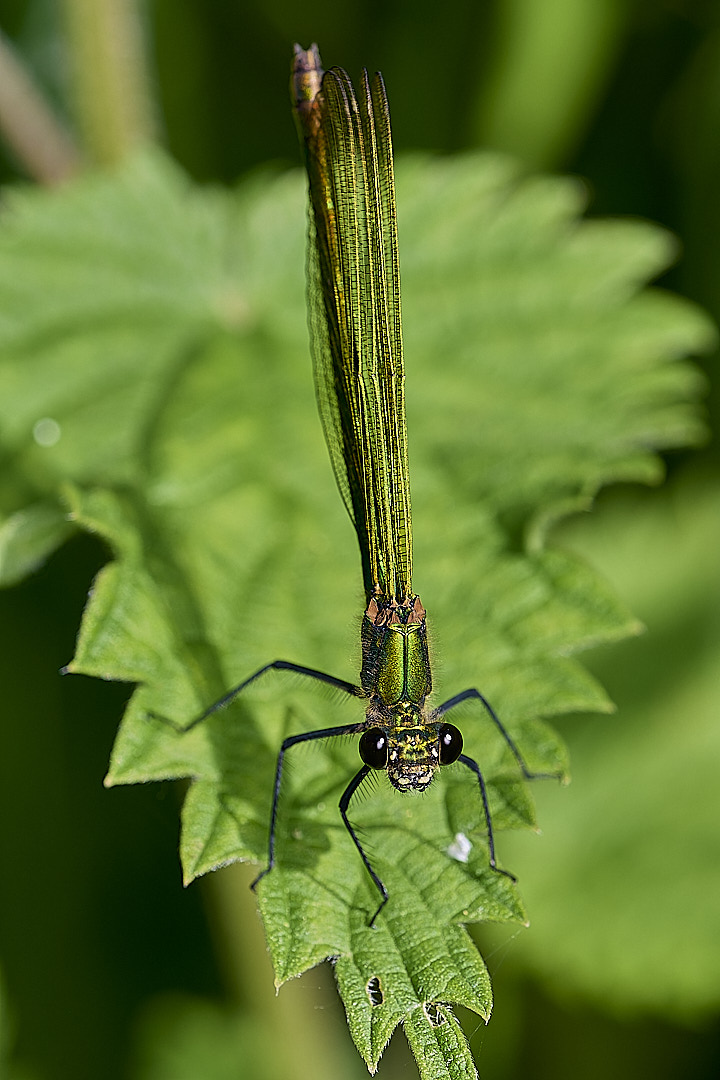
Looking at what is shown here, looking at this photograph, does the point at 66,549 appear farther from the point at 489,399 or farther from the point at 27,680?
the point at 489,399

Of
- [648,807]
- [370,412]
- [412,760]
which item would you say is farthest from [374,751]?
[648,807]

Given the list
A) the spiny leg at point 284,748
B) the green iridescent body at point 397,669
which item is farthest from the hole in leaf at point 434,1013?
the green iridescent body at point 397,669

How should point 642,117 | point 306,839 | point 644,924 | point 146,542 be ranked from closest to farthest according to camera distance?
point 306,839 < point 146,542 < point 644,924 < point 642,117

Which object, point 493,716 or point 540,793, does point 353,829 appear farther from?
point 540,793

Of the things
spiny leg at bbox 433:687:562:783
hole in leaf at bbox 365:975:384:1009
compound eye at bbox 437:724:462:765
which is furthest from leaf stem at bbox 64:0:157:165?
hole in leaf at bbox 365:975:384:1009

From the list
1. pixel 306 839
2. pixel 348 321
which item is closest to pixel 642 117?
pixel 348 321

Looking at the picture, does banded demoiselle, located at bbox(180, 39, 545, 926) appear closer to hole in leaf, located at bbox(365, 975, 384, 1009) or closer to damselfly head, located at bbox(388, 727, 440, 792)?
damselfly head, located at bbox(388, 727, 440, 792)
